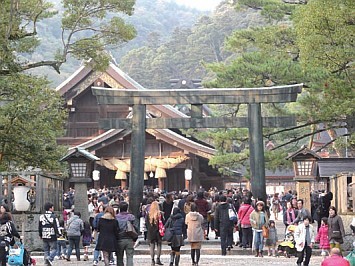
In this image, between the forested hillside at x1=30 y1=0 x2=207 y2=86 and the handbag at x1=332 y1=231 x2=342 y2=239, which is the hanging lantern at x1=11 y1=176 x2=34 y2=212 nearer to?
the handbag at x1=332 y1=231 x2=342 y2=239

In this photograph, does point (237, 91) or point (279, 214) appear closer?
point (237, 91)

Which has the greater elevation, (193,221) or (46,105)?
(46,105)

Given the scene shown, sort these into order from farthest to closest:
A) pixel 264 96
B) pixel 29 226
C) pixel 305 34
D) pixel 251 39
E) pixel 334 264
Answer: pixel 251 39 → pixel 264 96 → pixel 29 226 → pixel 305 34 → pixel 334 264

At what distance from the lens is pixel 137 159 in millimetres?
22531

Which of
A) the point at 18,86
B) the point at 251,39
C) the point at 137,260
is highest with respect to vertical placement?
the point at 251,39

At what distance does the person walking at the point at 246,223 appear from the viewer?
61.7ft

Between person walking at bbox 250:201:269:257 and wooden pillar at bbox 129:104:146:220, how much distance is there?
491 cm

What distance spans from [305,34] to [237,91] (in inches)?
223

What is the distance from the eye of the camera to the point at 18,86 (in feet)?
58.2

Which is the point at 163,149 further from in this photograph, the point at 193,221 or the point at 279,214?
the point at 193,221

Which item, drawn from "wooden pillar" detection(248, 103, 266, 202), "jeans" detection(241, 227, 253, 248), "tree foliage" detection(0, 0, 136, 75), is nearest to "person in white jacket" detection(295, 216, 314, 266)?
"jeans" detection(241, 227, 253, 248)

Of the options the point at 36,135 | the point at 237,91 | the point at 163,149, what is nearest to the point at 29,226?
the point at 36,135

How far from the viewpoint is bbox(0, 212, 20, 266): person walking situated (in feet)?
44.3

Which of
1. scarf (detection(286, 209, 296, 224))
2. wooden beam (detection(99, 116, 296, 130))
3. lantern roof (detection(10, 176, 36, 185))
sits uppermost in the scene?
wooden beam (detection(99, 116, 296, 130))
